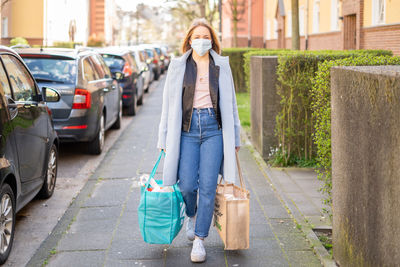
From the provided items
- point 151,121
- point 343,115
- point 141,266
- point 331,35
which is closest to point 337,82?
point 343,115

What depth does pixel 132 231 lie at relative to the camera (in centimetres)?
577

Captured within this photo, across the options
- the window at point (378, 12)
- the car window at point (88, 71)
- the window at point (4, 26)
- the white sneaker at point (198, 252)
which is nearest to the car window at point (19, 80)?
the white sneaker at point (198, 252)

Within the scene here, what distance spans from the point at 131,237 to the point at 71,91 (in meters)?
4.18

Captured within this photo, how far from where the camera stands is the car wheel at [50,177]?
22.9 ft

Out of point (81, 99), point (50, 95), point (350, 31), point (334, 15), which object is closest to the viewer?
point (50, 95)

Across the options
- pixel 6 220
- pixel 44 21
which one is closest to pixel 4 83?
pixel 6 220

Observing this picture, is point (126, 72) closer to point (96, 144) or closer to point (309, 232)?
point (96, 144)

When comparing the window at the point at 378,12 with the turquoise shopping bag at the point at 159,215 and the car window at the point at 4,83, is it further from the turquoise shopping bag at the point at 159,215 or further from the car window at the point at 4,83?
the turquoise shopping bag at the point at 159,215

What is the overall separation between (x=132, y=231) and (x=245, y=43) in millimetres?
44098

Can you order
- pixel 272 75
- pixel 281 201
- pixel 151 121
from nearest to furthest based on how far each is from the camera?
pixel 281 201, pixel 272 75, pixel 151 121

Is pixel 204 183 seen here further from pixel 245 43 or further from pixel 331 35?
pixel 245 43

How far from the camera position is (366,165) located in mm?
3777

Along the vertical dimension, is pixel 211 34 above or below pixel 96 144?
above

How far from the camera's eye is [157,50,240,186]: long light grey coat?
4.79m
